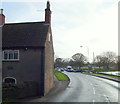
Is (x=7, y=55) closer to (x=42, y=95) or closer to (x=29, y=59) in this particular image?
(x=29, y=59)

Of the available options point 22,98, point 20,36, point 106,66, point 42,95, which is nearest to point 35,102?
point 22,98

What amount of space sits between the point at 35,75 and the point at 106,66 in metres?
68.8

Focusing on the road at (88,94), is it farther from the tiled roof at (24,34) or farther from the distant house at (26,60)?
the tiled roof at (24,34)

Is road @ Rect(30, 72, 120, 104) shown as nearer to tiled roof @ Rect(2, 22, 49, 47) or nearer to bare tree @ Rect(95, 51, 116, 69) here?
tiled roof @ Rect(2, 22, 49, 47)

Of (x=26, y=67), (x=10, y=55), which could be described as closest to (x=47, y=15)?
(x=10, y=55)

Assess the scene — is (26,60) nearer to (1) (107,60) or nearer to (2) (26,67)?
(2) (26,67)

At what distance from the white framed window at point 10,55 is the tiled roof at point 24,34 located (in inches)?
30.4

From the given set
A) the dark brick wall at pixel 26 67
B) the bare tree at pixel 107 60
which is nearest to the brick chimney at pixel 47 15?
the dark brick wall at pixel 26 67

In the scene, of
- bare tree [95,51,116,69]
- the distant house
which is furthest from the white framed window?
bare tree [95,51,116,69]

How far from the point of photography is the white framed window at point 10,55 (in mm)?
20547

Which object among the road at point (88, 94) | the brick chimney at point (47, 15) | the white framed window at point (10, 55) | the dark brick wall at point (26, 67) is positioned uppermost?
the brick chimney at point (47, 15)

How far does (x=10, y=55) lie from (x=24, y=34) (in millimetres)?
3564

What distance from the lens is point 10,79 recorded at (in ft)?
67.3

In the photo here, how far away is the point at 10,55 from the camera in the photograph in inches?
814
